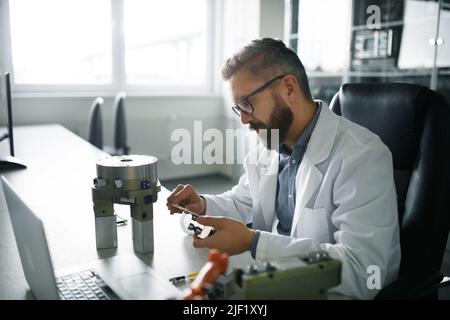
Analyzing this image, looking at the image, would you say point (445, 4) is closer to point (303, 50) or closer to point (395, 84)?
point (303, 50)

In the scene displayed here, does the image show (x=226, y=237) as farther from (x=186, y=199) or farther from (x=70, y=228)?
(x=70, y=228)

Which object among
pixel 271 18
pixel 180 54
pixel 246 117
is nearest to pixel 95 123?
Answer: pixel 180 54

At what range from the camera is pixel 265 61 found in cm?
119

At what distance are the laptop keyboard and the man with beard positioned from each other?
0.74ft

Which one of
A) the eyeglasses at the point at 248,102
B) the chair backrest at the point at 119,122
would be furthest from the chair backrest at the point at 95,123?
the eyeglasses at the point at 248,102

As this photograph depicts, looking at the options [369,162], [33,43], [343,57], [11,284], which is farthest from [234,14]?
[11,284]

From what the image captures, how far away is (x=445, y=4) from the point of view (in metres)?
2.66

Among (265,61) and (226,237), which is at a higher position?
(265,61)

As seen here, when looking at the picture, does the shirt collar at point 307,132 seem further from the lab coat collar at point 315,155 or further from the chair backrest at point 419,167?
the chair backrest at point 419,167

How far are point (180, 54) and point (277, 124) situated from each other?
345cm

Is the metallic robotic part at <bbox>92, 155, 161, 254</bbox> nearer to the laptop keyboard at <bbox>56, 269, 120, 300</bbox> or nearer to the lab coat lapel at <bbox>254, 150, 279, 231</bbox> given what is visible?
the laptop keyboard at <bbox>56, 269, 120, 300</bbox>

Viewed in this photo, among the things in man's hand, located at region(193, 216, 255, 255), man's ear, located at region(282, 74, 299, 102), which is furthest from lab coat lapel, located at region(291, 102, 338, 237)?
man's hand, located at region(193, 216, 255, 255)

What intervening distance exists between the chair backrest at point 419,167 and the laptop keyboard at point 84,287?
761mm

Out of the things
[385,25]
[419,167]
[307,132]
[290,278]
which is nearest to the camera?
[290,278]
